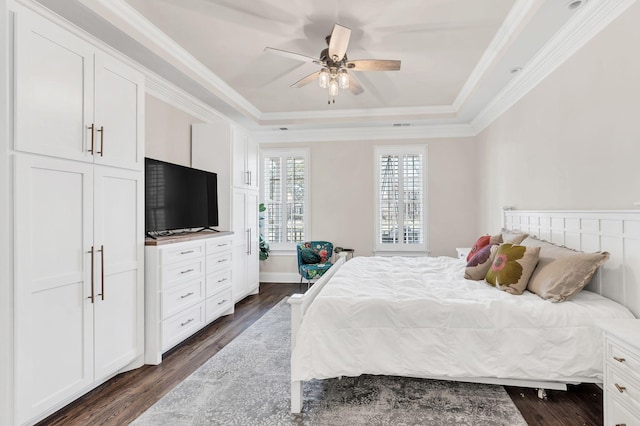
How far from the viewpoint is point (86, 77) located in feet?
7.30

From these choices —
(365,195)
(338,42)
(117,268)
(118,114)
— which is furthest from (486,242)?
(118,114)

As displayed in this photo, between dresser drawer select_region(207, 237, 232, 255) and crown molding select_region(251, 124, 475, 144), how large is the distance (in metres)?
2.09

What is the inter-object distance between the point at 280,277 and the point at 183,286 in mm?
2857

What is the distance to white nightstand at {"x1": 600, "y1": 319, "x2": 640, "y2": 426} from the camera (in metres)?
1.48

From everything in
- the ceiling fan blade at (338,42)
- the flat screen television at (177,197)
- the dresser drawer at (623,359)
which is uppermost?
the ceiling fan blade at (338,42)

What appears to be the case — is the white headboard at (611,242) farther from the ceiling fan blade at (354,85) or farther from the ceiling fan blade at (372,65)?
the ceiling fan blade at (354,85)

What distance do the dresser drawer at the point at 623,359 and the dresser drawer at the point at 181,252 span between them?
3000 mm

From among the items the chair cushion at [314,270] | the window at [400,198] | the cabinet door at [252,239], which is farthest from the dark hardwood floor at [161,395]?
the window at [400,198]

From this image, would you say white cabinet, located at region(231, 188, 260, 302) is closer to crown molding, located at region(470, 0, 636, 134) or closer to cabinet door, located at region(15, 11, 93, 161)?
cabinet door, located at region(15, 11, 93, 161)

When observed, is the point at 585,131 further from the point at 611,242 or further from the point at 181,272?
the point at 181,272

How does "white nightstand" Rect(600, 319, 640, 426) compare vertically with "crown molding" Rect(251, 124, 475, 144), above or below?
below

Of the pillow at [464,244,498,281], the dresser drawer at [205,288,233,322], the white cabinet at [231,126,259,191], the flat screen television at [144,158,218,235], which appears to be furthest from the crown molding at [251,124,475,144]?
the pillow at [464,244,498,281]

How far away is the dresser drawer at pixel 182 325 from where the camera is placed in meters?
2.88

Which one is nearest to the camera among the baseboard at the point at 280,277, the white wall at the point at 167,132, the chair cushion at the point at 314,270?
the white wall at the point at 167,132
